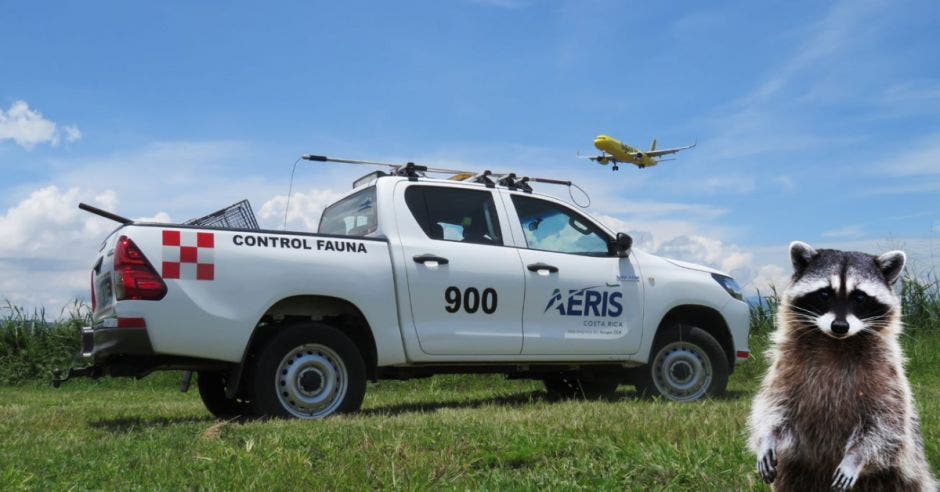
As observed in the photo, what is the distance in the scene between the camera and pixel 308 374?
6727mm

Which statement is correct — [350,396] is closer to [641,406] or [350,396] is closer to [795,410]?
[641,406]

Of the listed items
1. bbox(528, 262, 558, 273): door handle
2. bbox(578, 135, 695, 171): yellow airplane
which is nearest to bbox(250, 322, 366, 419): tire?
bbox(528, 262, 558, 273): door handle

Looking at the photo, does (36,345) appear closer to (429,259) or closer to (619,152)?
(429,259)

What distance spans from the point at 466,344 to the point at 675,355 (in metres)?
2.31

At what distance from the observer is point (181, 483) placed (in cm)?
435

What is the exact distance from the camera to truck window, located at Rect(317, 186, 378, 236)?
7.58m

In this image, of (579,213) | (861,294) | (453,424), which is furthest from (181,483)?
(579,213)

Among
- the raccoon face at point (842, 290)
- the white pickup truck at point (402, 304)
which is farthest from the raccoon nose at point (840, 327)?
the white pickup truck at point (402, 304)

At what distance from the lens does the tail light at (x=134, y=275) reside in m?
6.26

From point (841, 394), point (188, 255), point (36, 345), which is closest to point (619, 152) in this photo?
point (36, 345)

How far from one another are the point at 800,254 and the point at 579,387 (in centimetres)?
703

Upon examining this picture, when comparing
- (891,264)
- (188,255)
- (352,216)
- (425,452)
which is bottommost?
(425,452)

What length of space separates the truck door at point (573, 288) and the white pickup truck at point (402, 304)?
14 mm

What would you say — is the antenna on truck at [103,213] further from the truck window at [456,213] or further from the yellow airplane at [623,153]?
the yellow airplane at [623,153]
